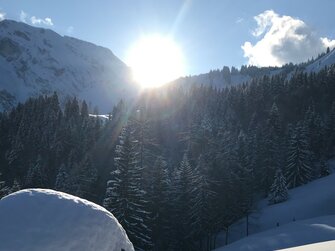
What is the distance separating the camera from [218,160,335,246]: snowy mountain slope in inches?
2235

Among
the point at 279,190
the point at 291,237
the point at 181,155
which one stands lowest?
the point at 291,237

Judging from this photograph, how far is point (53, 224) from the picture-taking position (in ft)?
36.9

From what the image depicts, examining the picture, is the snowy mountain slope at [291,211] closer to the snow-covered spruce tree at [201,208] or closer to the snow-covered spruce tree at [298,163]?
the snow-covered spruce tree at [298,163]

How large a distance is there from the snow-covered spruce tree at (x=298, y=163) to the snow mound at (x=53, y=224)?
200ft

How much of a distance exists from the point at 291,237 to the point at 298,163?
1349 inches

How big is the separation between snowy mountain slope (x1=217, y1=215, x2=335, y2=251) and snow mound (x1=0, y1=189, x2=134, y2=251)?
25000 millimetres

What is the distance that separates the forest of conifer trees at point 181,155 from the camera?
1849 inches

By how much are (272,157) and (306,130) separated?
9.04 metres

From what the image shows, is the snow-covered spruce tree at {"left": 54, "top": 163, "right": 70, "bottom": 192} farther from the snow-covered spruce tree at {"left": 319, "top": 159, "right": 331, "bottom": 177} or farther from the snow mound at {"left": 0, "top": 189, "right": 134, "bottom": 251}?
the snow mound at {"left": 0, "top": 189, "right": 134, "bottom": 251}

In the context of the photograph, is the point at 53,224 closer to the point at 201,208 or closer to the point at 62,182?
the point at 201,208

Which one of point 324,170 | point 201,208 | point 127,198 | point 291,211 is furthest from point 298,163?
point 127,198

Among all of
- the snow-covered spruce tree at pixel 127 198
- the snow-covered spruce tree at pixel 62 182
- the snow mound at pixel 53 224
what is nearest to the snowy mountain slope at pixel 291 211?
the snow-covered spruce tree at pixel 127 198

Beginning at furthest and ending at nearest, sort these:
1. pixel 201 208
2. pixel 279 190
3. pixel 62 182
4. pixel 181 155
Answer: pixel 181 155, pixel 279 190, pixel 62 182, pixel 201 208

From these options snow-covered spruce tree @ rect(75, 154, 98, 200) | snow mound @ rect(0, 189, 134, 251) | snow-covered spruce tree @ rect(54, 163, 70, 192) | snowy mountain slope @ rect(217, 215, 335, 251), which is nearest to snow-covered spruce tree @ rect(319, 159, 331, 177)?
→ snowy mountain slope @ rect(217, 215, 335, 251)
